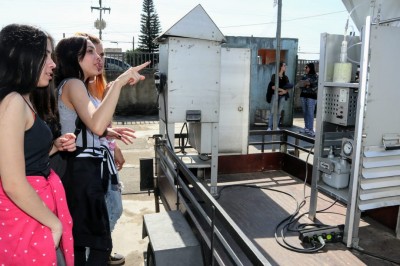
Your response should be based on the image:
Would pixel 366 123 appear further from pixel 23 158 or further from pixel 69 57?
pixel 23 158

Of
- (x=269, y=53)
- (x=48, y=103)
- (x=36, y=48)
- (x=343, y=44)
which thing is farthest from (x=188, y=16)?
(x=269, y=53)

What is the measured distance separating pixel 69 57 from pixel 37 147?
86cm

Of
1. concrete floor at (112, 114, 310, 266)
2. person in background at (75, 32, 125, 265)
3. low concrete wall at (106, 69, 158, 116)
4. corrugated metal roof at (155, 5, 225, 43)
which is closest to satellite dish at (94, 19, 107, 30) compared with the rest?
low concrete wall at (106, 69, 158, 116)

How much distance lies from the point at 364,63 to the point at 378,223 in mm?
1670

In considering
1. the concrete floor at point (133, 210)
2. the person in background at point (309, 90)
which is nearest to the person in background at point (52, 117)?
the concrete floor at point (133, 210)

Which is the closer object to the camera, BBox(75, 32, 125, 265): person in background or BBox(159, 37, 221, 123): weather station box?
BBox(75, 32, 125, 265): person in background

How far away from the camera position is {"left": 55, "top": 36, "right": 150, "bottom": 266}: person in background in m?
2.07

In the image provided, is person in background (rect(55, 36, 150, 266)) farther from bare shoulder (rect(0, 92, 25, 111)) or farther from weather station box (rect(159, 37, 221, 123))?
weather station box (rect(159, 37, 221, 123))

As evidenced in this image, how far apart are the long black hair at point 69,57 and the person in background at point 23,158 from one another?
570 millimetres

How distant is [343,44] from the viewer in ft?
9.99

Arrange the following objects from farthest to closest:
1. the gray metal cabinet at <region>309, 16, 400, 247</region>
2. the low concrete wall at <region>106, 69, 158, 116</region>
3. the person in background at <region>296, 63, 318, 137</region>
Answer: the low concrete wall at <region>106, 69, 158, 116</region> → the person in background at <region>296, 63, 318, 137</region> → the gray metal cabinet at <region>309, 16, 400, 247</region>

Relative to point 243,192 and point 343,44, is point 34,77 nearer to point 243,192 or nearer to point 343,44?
point 343,44

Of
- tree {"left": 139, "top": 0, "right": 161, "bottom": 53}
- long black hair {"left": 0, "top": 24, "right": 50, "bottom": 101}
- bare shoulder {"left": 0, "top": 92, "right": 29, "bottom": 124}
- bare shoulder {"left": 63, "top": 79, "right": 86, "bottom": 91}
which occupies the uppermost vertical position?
tree {"left": 139, "top": 0, "right": 161, "bottom": 53}

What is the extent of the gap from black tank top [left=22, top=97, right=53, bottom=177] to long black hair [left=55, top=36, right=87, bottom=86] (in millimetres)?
689
